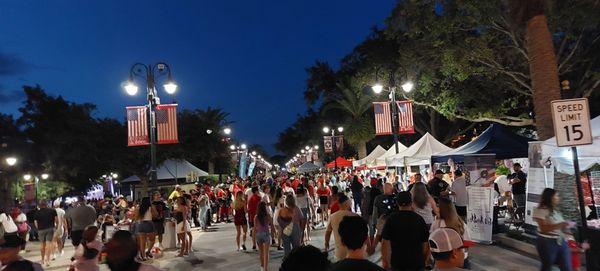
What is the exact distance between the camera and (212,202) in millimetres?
25016

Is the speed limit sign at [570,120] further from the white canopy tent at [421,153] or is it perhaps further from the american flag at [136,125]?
the american flag at [136,125]

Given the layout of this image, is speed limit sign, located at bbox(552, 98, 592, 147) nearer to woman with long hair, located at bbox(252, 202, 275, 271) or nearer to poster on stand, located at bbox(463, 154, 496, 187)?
woman with long hair, located at bbox(252, 202, 275, 271)

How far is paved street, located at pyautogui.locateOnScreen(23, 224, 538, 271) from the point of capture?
32.5ft

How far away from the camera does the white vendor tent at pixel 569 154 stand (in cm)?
1083

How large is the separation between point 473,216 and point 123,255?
34.5ft

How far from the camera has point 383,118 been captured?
2312 cm

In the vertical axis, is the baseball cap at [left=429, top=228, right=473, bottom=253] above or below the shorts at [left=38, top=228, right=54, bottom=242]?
above

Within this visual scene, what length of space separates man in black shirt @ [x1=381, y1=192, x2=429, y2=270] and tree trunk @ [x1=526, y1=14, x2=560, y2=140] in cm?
894

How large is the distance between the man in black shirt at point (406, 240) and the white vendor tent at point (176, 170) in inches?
1178

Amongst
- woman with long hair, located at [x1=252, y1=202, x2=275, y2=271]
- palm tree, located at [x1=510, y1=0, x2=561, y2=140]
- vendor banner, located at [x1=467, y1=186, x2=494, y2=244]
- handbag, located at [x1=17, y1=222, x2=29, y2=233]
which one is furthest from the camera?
handbag, located at [x1=17, y1=222, x2=29, y2=233]

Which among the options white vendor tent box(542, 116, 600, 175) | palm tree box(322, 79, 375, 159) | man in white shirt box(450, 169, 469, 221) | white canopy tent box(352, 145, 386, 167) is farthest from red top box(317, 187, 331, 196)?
palm tree box(322, 79, 375, 159)

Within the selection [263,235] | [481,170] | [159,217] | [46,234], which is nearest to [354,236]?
[263,235]

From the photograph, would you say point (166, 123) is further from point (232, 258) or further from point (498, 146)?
point (498, 146)

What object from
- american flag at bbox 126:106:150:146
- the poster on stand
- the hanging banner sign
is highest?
the hanging banner sign
